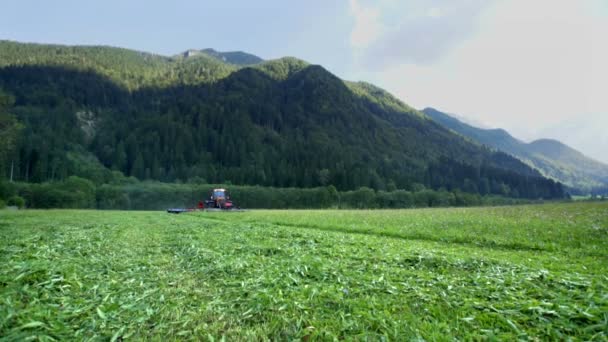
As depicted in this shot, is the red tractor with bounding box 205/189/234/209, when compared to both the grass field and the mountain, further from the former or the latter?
the mountain

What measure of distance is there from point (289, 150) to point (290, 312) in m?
124

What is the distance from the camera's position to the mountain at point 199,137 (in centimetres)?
9356

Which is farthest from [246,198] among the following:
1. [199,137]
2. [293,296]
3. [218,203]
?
[199,137]

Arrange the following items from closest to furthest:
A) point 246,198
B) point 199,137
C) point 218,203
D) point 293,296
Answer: point 293,296 < point 218,203 < point 246,198 < point 199,137

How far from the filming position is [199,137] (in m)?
134

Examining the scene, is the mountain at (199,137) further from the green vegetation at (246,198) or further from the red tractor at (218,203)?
the red tractor at (218,203)

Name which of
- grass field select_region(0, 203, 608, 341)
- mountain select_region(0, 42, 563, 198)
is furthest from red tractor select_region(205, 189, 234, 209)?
mountain select_region(0, 42, 563, 198)

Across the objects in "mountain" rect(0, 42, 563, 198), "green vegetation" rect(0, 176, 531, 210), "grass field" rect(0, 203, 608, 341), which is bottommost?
"grass field" rect(0, 203, 608, 341)

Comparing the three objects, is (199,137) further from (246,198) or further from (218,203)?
(218,203)

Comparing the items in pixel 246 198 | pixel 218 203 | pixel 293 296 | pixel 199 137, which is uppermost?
pixel 199 137

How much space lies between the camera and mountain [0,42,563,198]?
9356 cm

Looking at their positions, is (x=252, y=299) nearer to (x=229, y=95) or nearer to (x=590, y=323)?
(x=590, y=323)

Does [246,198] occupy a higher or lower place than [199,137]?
lower

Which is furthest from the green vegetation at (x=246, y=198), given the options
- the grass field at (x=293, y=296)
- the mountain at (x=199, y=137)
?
the grass field at (x=293, y=296)
